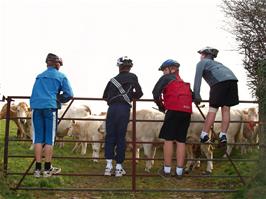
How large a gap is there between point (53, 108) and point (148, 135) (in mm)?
5877

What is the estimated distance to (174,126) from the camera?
8602 mm

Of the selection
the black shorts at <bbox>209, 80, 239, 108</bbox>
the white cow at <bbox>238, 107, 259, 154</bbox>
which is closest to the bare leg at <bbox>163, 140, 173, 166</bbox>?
the black shorts at <bbox>209, 80, 239, 108</bbox>

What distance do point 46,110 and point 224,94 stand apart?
294 cm

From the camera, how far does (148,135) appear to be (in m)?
14.4

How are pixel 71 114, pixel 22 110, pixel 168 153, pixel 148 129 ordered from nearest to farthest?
pixel 168 153, pixel 148 129, pixel 71 114, pixel 22 110

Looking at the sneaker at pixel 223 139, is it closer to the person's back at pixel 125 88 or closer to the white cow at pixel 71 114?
the person's back at pixel 125 88

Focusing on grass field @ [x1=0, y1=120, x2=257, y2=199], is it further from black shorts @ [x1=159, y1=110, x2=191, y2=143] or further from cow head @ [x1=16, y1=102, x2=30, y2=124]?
cow head @ [x1=16, y1=102, x2=30, y2=124]

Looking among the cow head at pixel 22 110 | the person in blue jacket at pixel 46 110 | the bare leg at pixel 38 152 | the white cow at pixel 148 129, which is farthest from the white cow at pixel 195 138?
the cow head at pixel 22 110

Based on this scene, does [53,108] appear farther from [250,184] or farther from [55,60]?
[250,184]

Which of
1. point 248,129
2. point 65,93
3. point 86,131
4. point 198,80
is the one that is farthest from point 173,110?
point 248,129

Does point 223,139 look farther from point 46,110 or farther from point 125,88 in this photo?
point 46,110

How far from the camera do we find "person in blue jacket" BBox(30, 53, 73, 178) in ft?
28.8

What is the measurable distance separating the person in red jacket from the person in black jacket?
643 mm

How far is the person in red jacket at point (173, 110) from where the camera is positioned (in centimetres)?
858
